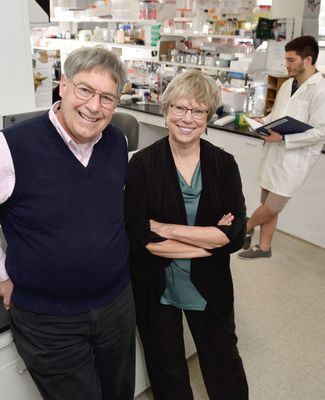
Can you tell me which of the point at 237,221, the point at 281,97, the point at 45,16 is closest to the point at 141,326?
the point at 237,221

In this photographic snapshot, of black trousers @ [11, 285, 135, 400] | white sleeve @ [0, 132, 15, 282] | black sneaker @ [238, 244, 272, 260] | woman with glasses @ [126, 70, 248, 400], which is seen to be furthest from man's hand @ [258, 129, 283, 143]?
white sleeve @ [0, 132, 15, 282]

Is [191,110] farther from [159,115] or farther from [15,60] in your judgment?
[159,115]

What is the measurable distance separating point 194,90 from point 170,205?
0.39m

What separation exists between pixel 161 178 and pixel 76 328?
0.55 metres

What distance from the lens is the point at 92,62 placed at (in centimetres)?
110

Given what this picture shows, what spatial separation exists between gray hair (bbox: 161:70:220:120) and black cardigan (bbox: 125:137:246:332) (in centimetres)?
17

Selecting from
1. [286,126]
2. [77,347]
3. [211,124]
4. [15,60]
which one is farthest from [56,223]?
[211,124]

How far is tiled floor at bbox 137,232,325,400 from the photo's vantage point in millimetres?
1972

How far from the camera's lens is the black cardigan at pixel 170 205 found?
1361 millimetres

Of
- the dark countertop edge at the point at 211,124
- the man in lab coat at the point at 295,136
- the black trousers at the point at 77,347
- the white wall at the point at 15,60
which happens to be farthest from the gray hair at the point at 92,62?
the dark countertop edge at the point at 211,124

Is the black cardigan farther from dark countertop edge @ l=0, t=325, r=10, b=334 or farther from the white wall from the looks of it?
the white wall

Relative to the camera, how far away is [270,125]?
2.66 m

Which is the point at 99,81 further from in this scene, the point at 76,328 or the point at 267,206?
the point at 267,206

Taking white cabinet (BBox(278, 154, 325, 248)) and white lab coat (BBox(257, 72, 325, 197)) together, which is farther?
white cabinet (BBox(278, 154, 325, 248))
